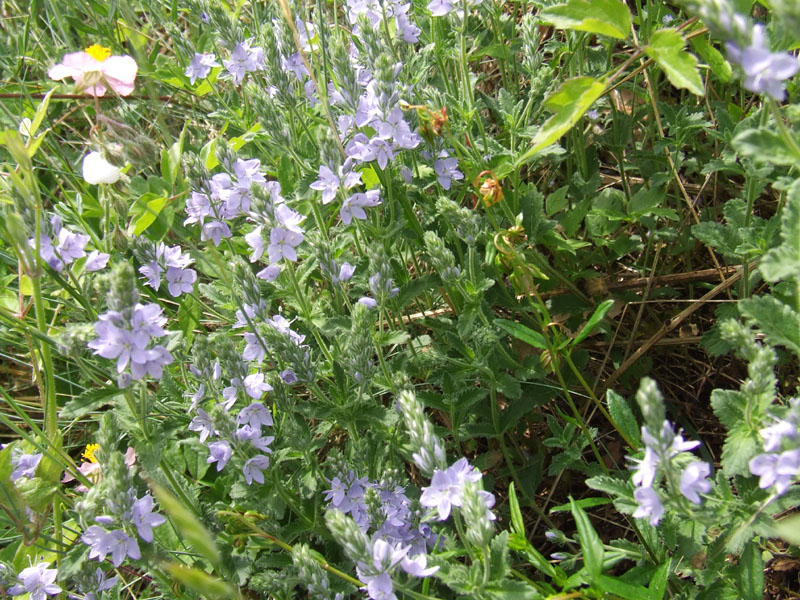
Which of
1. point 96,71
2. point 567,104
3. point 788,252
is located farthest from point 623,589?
point 96,71

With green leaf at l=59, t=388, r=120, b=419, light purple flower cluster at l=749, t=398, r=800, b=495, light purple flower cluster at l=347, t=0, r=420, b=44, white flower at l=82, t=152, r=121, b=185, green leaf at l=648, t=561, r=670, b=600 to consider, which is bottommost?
green leaf at l=648, t=561, r=670, b=600

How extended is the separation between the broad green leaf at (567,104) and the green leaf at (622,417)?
2.62ft

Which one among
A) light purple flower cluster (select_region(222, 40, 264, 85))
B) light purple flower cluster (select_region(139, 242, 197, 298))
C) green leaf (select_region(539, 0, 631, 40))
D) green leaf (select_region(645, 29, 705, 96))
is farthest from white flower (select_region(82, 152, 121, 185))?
green leaf (select_region(645, 29, 705, 96))

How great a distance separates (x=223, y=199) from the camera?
8.37 ft

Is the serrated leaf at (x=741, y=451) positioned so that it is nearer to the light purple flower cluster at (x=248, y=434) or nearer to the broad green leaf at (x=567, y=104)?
the broad green leaf at (x=567, y=104)

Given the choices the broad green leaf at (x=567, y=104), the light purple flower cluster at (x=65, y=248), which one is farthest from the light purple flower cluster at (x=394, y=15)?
the light purple flower cluster at (x=65, y=248)

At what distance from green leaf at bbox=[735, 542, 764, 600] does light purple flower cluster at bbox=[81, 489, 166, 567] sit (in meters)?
1.66

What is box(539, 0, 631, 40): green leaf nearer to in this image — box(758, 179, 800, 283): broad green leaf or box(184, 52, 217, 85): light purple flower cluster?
box(758, 179, 800, 283): broad green leaf

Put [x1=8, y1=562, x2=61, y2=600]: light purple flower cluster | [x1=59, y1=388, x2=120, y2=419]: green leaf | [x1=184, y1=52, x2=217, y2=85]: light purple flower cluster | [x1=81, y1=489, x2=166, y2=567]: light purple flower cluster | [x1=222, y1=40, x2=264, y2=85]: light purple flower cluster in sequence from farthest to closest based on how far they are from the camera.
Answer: [x1=184, y1=52, x2=217, y2=85]: light purple flower cluster → [x1=222, y1=40, x2=264, y2=85]: light purple flower cluster → [x1=8, y1=562, x2=61, y2=600]: light purple flower cluster → [x1=59, y1=388, x2=120, y2=419]: green leaf → [x1=81, y1=489, x2=166, y2=567]: light purple flower cluster

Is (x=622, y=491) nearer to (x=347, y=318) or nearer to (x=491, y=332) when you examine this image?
(x=491, y=332)

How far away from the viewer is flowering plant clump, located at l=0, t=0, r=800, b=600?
184 cm

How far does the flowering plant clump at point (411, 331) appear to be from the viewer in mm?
1844

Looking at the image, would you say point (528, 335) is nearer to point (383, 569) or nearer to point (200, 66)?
point (383, 569)

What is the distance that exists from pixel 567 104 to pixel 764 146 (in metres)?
0.47
